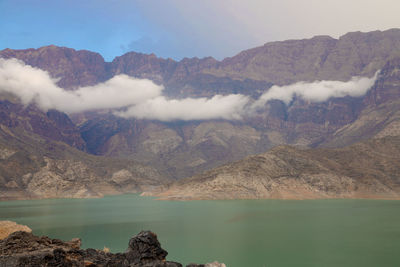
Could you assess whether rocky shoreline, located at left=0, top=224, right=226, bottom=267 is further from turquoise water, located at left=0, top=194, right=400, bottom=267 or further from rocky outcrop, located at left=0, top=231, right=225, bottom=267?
turquoise water, located at left=0, top=194, right=400, bottom=267

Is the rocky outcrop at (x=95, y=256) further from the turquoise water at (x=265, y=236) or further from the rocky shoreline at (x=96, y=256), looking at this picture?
the turquoise water at (x=265, y=236)

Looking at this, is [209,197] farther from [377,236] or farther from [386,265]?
[386,265]

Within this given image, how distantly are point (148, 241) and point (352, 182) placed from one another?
18865cm

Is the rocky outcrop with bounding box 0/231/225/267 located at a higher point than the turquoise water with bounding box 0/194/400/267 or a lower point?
higher

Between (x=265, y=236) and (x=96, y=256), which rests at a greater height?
(x=96, y=256)

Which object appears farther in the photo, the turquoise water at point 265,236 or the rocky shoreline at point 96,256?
the turquoise water at point 265,236

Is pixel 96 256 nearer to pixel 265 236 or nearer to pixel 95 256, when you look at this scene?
pixel 95 256

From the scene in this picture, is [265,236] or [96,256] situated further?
[265,236]

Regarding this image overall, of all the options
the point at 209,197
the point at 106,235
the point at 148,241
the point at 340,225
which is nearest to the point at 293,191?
the point at 209,197

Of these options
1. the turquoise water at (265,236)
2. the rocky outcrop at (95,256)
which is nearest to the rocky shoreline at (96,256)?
the rocky outcrop at (95,256)

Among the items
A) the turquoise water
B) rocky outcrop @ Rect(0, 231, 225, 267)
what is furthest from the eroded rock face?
the turquoise water

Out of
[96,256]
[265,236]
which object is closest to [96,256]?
[96,256]

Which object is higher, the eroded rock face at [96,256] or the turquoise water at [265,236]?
the eroded rock face at [96,256]

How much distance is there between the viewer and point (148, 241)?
66.4 ft
